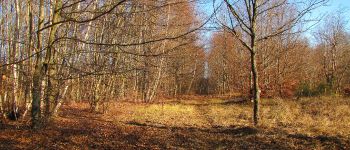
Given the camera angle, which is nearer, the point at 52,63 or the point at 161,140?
the point at 52,63

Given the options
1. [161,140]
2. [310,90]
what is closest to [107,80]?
[161,140]

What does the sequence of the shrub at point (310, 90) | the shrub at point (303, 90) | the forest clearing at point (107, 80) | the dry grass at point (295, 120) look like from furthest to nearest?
the shrub at point (303, 90)
the shrub at point (310, 90)
the dry grass at point (295, 120)
the forest clearing at point (107, 80)

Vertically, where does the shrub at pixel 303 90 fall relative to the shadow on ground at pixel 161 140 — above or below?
above

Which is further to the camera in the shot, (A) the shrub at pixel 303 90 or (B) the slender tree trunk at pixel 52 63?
(A) the shrub at pixel 303 90

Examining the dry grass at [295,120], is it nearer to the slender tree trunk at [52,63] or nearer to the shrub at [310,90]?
the shrub at [310,90]

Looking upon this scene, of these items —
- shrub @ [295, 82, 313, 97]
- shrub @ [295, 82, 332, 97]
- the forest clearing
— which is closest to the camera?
the forest clearing

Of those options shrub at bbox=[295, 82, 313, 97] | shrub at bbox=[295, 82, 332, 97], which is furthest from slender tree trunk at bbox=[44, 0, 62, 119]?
shrub at bbox=[295, 82, 313, 97]

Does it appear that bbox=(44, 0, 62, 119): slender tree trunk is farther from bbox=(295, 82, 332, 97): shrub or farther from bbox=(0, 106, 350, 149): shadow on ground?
bbox=(295, 82, 332, 97): shrub

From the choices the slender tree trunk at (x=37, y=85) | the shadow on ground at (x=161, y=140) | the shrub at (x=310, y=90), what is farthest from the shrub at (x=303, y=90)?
the slender tree trunk at (x=37, y=85)

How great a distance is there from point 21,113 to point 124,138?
515 cm

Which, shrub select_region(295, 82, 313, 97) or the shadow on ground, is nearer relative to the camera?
the shadow on ground

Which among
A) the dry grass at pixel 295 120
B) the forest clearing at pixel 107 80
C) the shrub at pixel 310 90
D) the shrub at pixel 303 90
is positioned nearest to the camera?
the forest clearing at pixel 107 80

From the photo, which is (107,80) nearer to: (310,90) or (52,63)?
(52,63)

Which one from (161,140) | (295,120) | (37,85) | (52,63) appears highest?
(52,63)
